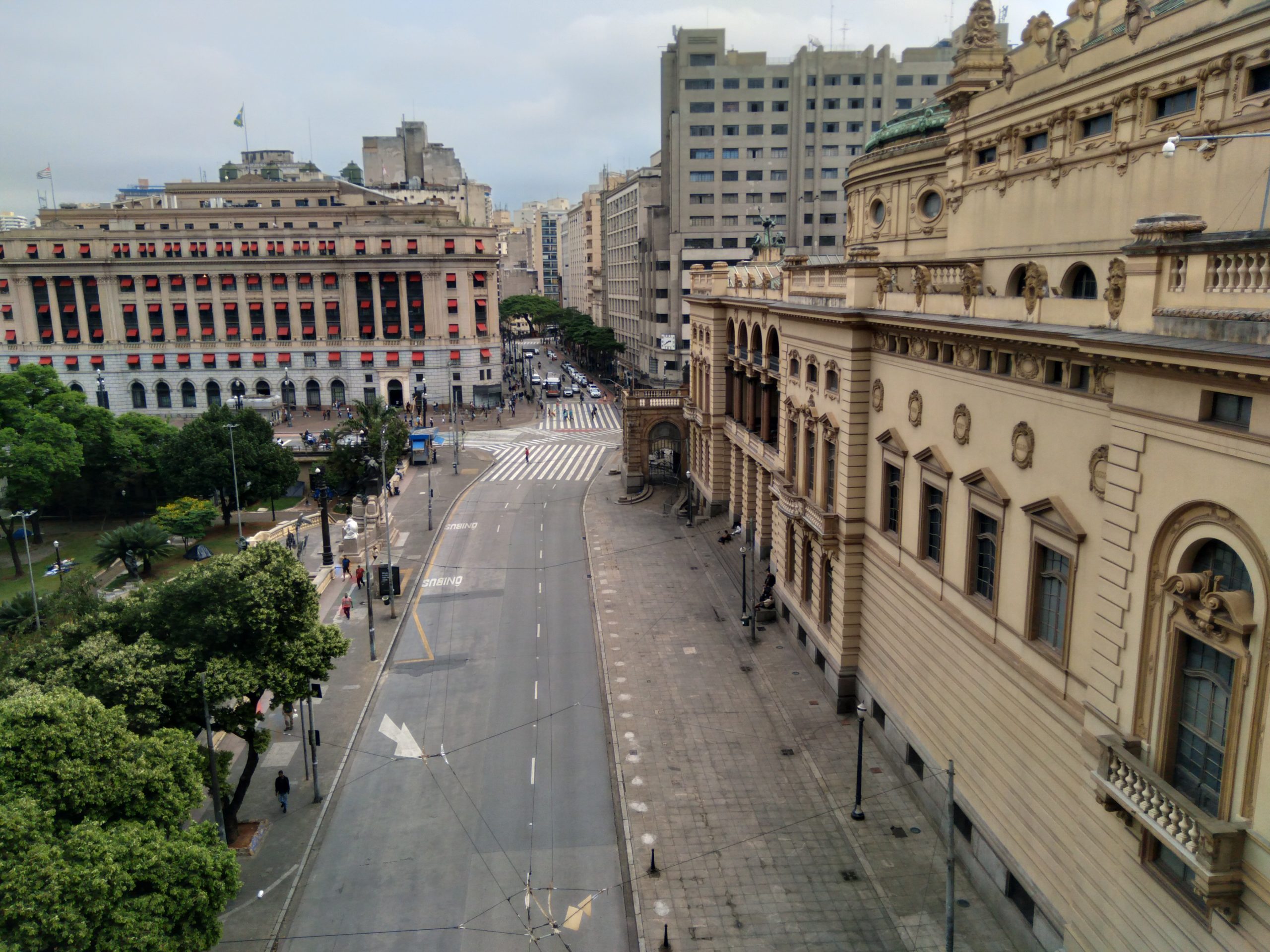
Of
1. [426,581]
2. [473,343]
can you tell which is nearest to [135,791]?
[426,581]

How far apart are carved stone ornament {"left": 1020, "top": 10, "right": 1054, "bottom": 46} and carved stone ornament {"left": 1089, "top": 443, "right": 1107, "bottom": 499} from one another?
19.3m

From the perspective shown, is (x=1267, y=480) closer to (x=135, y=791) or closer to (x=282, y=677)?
(x=135, y=791)

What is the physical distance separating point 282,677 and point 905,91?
10635 centimetres

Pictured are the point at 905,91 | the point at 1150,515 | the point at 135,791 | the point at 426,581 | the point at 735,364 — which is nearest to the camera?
the point at 1150,515

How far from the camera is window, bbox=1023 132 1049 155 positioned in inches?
1167

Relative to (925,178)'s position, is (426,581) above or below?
below

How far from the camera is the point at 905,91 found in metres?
108

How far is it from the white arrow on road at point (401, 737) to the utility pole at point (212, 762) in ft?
23.0

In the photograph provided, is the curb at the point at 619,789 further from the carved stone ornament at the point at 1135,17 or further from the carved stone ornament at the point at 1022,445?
the carved stone ornament at the point at 1135,17

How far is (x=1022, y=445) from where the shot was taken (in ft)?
71.1

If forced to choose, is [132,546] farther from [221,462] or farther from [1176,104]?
[1176,104]

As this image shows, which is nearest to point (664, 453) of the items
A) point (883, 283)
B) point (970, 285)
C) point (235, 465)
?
point (235, 465)

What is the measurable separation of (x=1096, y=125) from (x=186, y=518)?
166ft

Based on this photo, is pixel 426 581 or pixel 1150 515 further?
pixel 426 581
